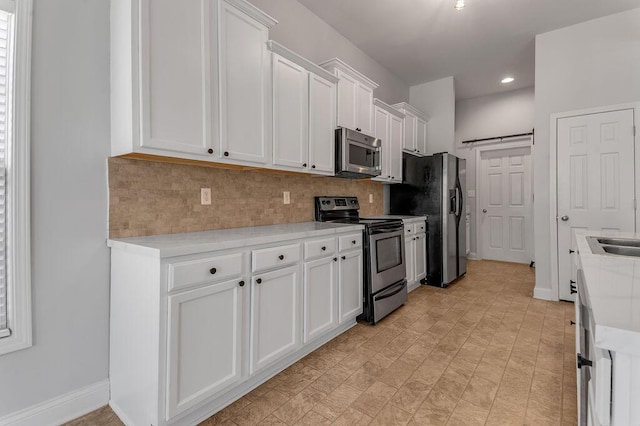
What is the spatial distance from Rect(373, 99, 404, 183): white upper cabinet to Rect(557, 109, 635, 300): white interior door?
1771 millimetres

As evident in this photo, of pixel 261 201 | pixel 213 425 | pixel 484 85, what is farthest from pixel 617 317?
pixel 484 85

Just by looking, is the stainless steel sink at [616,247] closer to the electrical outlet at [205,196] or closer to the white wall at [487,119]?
the electrical outlet at [205,196]

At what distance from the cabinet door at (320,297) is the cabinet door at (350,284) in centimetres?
8

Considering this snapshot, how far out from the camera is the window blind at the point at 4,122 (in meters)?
1.48

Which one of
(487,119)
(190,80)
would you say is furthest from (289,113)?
(487,119)

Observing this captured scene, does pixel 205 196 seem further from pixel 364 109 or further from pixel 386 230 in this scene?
pixel 364 109

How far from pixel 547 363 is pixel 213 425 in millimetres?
2180

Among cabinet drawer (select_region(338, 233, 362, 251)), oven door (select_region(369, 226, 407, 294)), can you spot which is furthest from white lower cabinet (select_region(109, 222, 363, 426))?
oven door (select_region(369, 226, 407, 294))

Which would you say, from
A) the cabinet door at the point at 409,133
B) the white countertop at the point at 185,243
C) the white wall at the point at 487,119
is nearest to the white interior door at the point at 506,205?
the white wall at the point at 487,119

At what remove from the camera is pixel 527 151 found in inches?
217

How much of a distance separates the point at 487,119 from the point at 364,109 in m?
3.56

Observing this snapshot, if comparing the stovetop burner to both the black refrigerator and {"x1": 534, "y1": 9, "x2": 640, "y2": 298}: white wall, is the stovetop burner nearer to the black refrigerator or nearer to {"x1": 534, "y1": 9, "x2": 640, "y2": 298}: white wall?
the black refrigerator

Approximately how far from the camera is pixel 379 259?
291 cm

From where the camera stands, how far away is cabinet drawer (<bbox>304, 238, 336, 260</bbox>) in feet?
7.24
